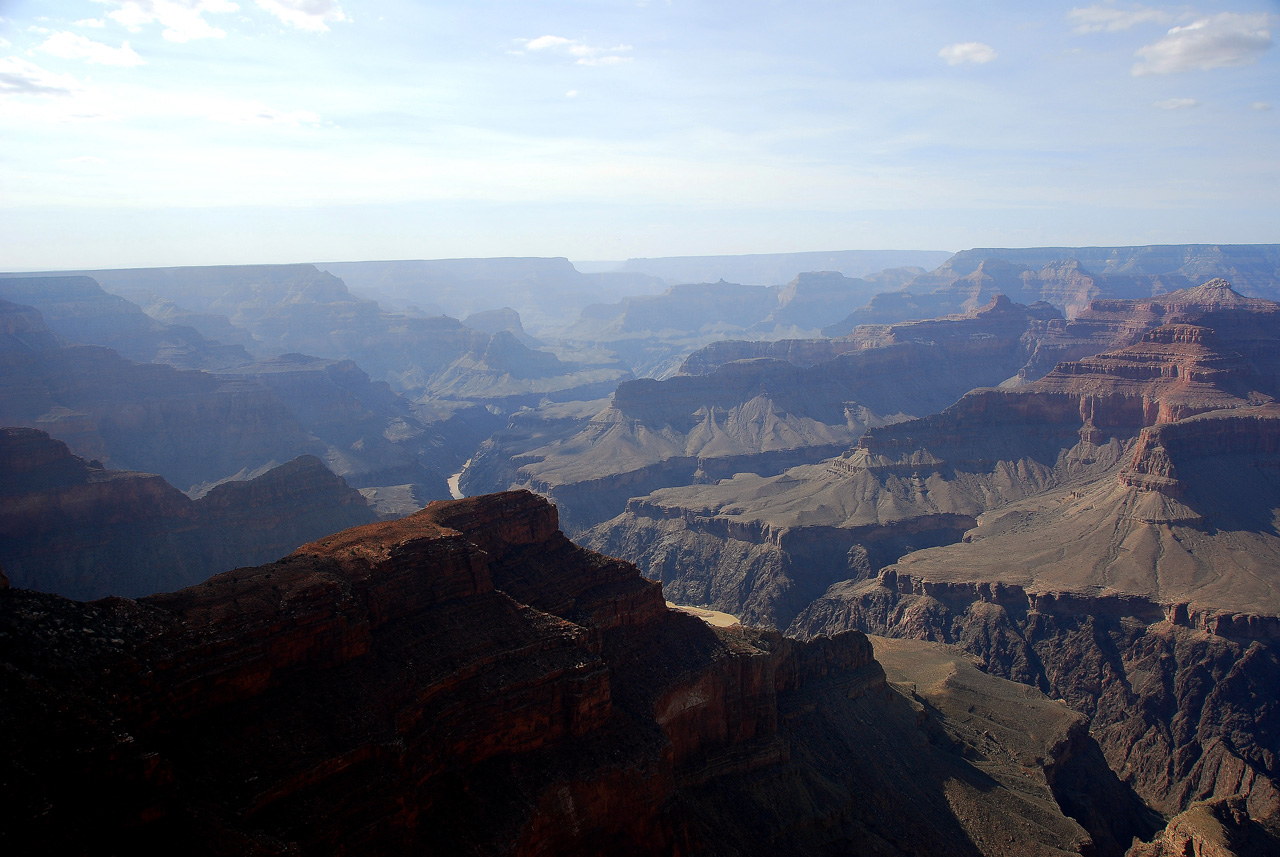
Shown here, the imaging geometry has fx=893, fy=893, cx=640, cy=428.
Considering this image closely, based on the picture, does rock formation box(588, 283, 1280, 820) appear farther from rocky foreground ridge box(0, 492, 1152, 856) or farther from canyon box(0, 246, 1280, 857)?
rocky foreground ridge box(0, 492, 1152, 856)

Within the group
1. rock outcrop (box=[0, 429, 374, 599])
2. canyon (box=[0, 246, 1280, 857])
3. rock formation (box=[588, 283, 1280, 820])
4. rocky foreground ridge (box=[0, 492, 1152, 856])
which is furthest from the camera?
rock outcrop (box=[0, 429, 374, 599])

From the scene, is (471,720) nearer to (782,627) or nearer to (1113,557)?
(782,627)

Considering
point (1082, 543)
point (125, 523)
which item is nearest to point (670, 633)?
point (1082, 543)

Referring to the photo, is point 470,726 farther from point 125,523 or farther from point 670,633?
point 125,523

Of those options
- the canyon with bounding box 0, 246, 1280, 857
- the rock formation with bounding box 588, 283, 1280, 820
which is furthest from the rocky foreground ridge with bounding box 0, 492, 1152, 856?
the rock formation with bounding box 588, 283, 1280, 820

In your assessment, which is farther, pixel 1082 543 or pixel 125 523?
pixel 1082 543

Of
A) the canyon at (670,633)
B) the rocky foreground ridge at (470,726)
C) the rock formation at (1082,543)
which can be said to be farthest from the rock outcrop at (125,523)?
the rocky foreground ridge at (470,726)
